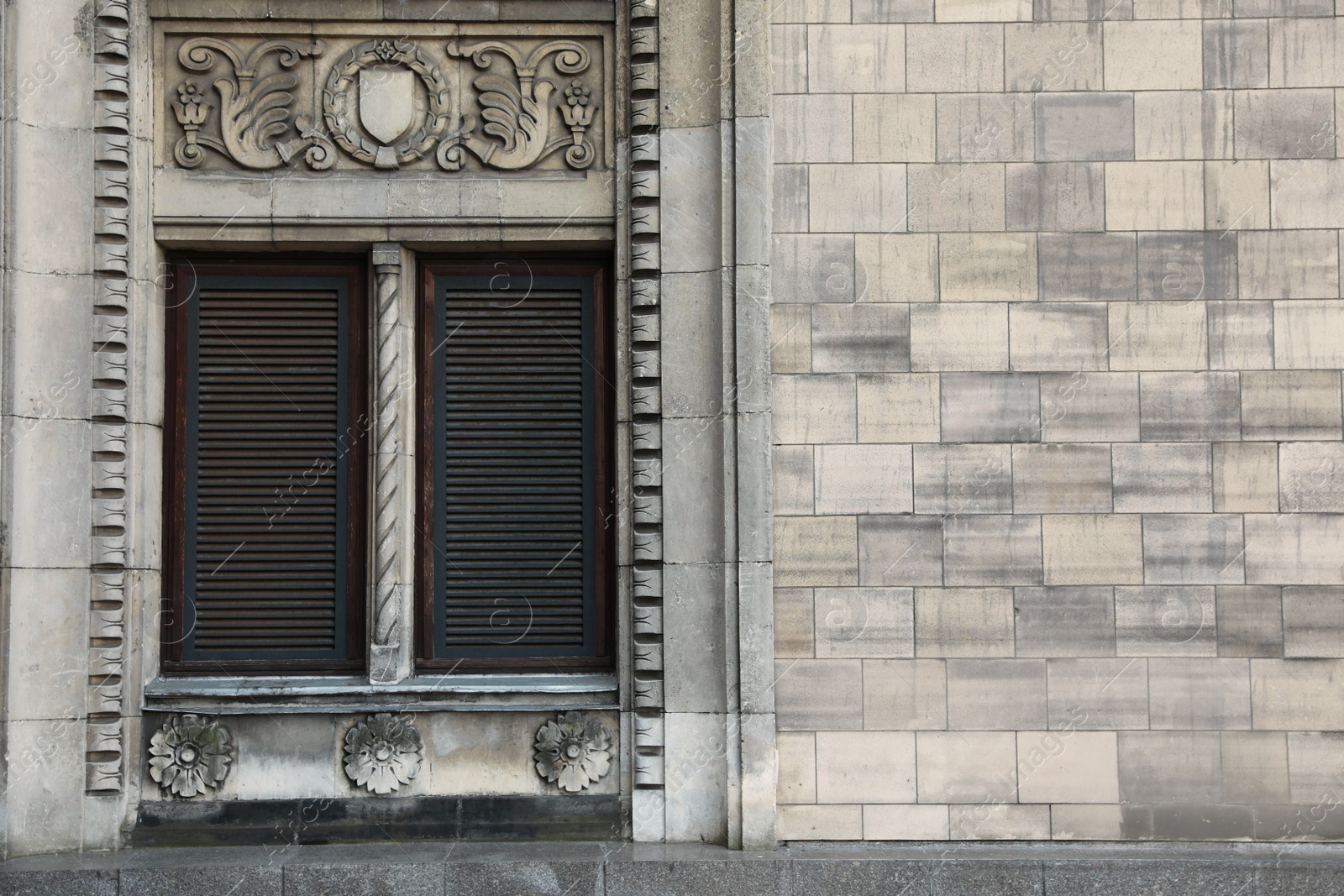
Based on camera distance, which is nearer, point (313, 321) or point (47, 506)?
point (47, 506)

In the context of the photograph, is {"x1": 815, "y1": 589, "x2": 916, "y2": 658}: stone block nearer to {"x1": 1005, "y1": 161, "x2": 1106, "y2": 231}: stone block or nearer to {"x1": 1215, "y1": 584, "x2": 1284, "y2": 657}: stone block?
{"x1": 1215, "y1": 584, "x2": 1284, "y2": 657}: stone block

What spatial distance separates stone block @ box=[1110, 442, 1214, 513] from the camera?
8000 mm

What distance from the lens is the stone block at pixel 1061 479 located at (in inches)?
315

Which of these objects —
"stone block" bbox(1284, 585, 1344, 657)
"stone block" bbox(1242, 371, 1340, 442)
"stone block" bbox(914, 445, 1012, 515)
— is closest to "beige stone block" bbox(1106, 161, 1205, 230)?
"stone block" bbox(1242, 371, 1340, 442)

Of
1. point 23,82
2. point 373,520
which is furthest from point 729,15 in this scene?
point 23,82

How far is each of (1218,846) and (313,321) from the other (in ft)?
23.6

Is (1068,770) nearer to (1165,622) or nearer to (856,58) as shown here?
(1165,622)

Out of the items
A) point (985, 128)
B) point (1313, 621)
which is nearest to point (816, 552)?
point (985, 128)

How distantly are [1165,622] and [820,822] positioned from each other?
269 cm

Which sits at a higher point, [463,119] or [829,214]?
[463,119]

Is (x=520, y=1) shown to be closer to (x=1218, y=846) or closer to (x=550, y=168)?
(x=550, y=168)

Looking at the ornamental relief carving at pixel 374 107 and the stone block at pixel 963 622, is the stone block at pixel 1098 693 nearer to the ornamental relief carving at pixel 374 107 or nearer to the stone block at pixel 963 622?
the stone block at pixel 963 622

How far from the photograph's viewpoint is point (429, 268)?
28.1ft

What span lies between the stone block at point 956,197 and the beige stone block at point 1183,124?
1044mm
